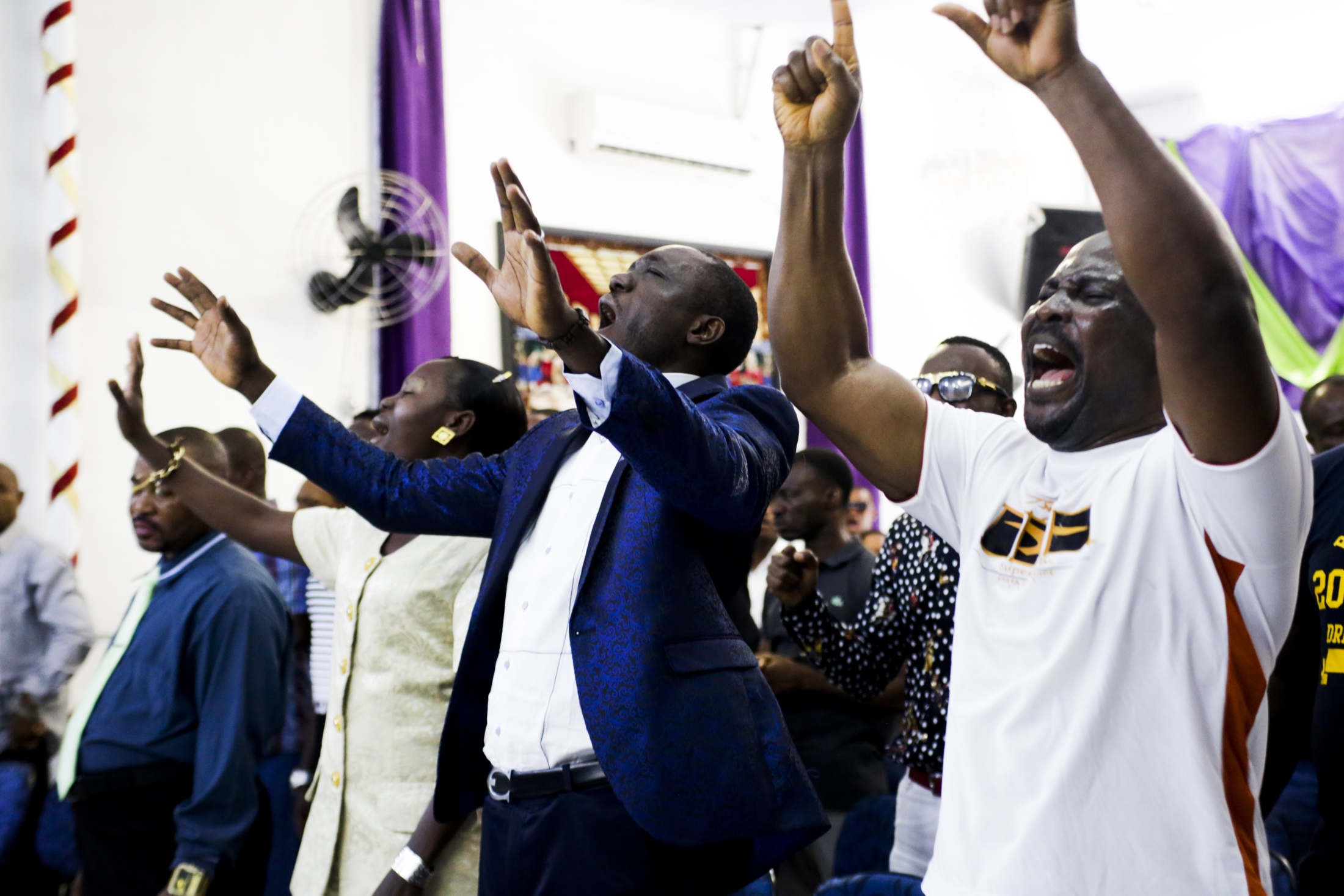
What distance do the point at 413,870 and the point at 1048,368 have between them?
4.12ft

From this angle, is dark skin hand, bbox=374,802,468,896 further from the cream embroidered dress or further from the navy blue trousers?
the navy blue trousers

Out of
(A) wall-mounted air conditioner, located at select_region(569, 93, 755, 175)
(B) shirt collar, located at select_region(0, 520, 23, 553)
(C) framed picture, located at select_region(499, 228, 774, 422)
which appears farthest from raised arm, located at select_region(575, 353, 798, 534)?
(A) wall-mounted air conditioner, located at select_region(569, 93, 755, 175)

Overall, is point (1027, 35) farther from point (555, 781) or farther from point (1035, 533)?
point (555, 781)

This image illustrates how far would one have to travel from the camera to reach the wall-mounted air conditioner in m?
A: 6.22

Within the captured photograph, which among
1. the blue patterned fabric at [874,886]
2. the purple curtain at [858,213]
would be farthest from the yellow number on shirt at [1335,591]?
the purple curtain at [858,213]

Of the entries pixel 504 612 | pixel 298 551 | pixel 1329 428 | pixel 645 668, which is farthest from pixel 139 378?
pixel 1329 428

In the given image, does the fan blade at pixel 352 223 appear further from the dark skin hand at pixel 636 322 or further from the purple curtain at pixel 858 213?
the dark skin hand at pixel 636 322

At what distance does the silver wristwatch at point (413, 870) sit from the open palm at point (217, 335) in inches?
30.7

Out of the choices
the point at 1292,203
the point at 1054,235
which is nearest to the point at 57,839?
the point at 1054,235

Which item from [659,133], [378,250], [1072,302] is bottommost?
[1072,302]

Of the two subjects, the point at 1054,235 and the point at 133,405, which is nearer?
the point at 133,405

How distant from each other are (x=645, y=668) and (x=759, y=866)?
330mm

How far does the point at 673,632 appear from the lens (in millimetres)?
1590

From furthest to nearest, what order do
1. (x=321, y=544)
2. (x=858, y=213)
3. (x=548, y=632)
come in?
(x=858, y=213) → (x=321, y=544) → (x=548, y=632)
